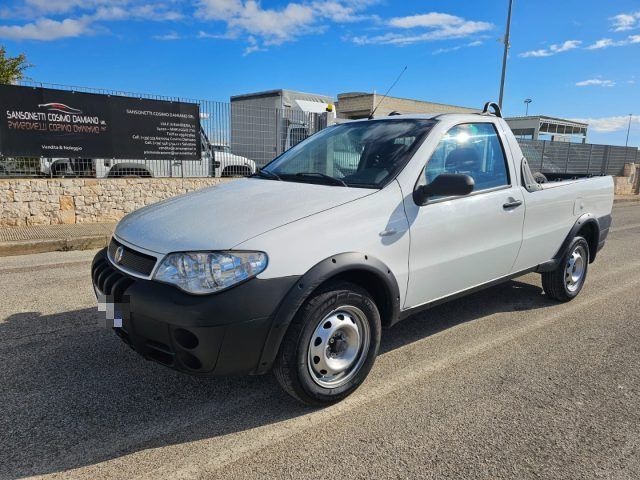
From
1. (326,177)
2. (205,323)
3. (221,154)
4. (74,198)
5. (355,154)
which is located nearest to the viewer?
(205,323)

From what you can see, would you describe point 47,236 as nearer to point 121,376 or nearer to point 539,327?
point 121,376

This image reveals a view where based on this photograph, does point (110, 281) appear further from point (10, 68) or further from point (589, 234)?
point (10, 68)

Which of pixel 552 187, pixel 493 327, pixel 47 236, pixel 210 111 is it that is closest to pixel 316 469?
pixel 493 327

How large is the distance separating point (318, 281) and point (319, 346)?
0.43 meters

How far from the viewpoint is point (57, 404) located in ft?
9.37

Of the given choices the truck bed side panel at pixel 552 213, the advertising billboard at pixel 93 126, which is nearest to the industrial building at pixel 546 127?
the advertising billboard at pixel 93 126

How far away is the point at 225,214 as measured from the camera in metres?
2.82

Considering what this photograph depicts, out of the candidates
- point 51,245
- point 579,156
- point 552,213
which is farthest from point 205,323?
point 579,156

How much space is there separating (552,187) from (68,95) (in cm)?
874

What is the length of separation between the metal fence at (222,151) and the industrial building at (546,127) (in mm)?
18886

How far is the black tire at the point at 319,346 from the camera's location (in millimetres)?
2596

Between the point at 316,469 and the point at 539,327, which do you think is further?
the point at 539,327

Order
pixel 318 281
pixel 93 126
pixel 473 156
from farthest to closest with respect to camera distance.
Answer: pixel 93 126
pixel 473 156
pixel 318 281

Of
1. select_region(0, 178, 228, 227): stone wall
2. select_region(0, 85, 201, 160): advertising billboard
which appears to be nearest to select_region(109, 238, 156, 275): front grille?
select_region(0, 178, 228, 227): stone wall
